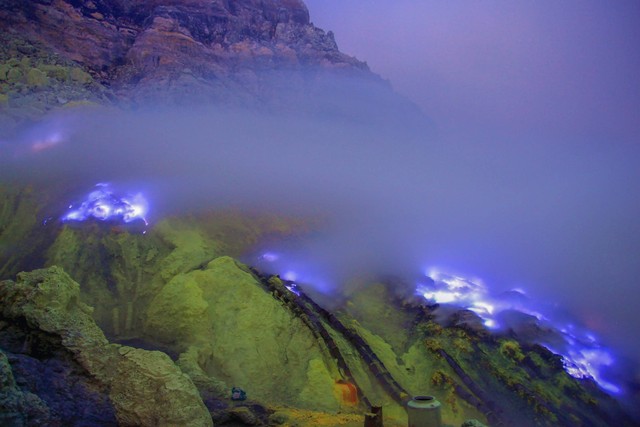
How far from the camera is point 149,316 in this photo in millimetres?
17188

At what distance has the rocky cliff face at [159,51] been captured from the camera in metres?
36.6

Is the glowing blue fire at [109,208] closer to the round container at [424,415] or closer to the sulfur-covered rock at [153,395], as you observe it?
the sulfur-covered rock at [153,395]

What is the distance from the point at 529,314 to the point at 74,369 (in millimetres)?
23905

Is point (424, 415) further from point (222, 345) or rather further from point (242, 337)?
point (222, 345)

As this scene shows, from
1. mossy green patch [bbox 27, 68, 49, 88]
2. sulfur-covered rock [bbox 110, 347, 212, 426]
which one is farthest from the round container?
mossy green patch [bbox 27, 68, 49, 88]

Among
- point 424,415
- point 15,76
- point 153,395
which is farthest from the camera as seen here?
point 15,76

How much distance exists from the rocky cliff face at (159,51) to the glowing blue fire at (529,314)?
3152 centimetres

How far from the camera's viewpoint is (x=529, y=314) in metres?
24.9

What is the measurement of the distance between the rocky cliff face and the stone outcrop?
25.1 meters

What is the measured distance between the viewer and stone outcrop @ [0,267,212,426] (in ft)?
28.2

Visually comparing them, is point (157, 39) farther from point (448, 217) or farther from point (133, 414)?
point (133, 414)

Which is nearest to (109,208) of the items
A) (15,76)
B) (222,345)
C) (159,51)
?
(222,345)

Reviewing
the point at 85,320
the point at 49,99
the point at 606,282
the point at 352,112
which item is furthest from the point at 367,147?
the point at 85,320

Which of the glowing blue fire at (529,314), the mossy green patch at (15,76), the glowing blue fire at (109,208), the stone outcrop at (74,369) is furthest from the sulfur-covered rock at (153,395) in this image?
the mossy green patch at (15,76)
